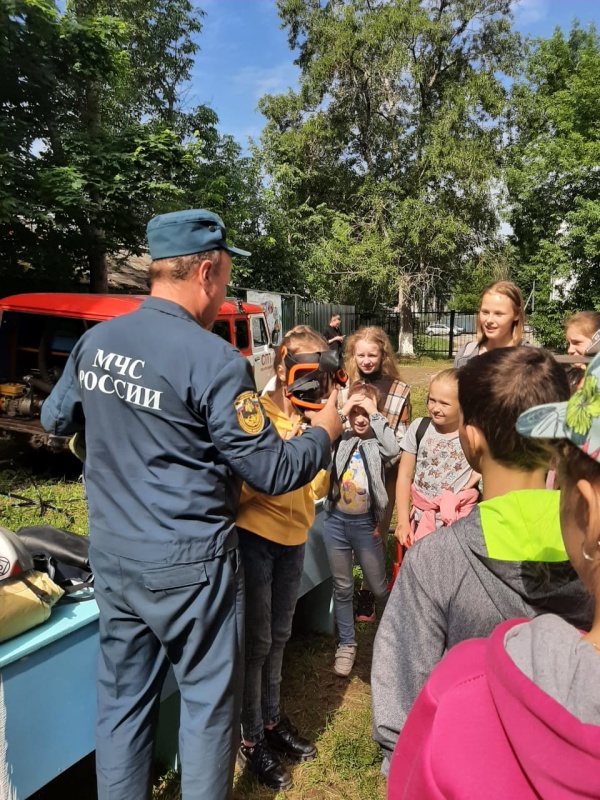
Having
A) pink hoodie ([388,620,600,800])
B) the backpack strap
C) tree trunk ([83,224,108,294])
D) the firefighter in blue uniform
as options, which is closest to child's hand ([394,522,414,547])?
the backpack strap

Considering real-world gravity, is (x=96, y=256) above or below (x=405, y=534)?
above

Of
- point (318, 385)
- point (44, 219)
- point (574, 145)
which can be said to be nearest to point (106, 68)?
point (44, 219)

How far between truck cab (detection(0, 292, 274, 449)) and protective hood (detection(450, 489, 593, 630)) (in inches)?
200

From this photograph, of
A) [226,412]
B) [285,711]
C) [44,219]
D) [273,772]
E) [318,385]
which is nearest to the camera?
[226,412]

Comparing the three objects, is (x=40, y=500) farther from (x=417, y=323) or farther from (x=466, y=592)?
(x=417, y=323)

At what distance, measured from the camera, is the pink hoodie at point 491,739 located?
58 cm

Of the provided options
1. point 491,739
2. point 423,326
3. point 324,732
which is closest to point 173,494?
point 491,739

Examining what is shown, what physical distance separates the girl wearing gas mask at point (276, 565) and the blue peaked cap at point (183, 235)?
0.67 metres

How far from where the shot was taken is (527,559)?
3.33 ft

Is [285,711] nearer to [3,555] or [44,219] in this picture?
[3,555]

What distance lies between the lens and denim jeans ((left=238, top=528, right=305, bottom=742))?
209 centimetres

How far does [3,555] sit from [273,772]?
1.47 m

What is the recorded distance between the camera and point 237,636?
1.70 meters

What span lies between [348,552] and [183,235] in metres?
1.89
